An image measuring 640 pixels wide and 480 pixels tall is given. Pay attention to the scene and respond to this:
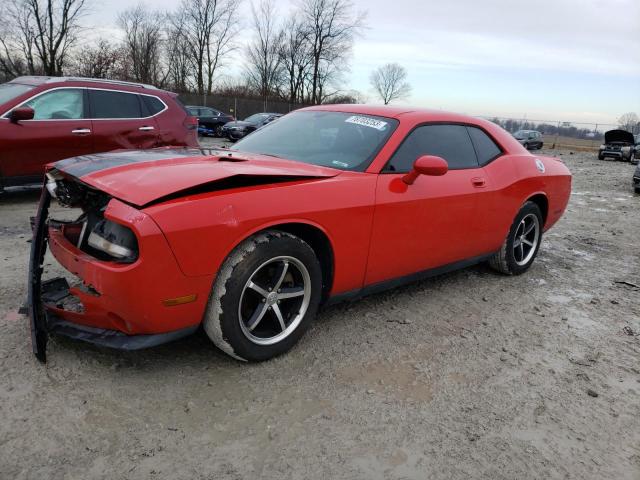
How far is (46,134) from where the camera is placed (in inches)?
230

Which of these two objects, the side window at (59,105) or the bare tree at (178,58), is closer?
the side window at (59,105)

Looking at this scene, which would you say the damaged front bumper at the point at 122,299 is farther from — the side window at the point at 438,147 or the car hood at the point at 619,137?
the car hood at the point at 619,137

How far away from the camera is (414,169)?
9.86ft

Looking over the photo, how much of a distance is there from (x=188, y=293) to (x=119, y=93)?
540cm

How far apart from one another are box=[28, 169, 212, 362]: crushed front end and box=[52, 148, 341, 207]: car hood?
8 cm

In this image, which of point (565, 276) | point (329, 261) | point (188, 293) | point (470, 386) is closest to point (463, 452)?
point (470, 386)

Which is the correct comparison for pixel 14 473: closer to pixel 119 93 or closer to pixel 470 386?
pixel 470 386

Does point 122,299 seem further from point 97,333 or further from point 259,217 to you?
point 259,217

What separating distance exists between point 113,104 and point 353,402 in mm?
5784

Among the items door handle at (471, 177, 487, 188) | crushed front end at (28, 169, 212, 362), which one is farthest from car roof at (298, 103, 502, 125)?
crushed front end at (28, 169, 212, 362)

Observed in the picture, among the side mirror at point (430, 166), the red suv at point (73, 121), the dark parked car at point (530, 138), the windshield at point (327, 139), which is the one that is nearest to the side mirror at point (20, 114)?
the red suv at point (73, 121)

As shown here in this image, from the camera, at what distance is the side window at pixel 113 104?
20.9ft

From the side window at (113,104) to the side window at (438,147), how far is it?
4769 mm

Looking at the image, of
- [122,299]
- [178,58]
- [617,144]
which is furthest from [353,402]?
[178,58]
